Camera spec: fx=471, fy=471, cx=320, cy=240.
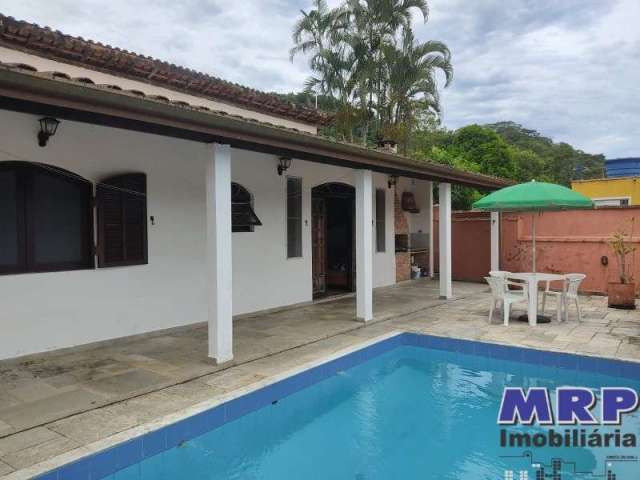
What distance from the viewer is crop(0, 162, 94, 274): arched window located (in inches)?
284

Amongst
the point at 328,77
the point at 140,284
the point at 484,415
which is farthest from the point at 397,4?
the point at 484,415

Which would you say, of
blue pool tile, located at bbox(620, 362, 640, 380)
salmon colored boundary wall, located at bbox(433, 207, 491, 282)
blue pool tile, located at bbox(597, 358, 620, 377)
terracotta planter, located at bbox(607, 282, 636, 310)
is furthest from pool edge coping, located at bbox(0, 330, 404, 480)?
salmon colored boundary wall, located at bbox(433, 207, 491, 282)

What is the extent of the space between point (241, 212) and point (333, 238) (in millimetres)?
5476

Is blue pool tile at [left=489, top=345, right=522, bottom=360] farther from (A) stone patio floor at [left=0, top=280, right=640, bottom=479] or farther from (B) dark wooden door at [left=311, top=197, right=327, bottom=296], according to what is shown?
(B) dark wooden door at [left=311, top=197, right=327, bottom=296]

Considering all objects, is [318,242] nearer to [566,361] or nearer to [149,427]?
[566,361]

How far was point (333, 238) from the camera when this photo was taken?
15.7 meters

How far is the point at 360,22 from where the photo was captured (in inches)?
892

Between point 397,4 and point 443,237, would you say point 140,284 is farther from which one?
point 397,4

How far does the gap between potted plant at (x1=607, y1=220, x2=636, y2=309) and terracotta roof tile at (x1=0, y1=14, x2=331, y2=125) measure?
33.1 feet

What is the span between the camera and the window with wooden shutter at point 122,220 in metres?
8.23

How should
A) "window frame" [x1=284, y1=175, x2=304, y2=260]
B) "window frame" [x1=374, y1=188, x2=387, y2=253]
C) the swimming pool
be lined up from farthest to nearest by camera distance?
"window frame" [x1=374, y1=188, x2=387, y2=253] < "window frame" [x1=284, y1=175, x2=304, y2=260] < the swimming pool

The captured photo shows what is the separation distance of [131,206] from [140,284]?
1.47 m

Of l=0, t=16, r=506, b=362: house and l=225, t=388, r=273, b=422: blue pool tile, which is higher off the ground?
l=0, t=16, r=506, b=362: house

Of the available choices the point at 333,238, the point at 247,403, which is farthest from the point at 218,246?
the point at 333,238
